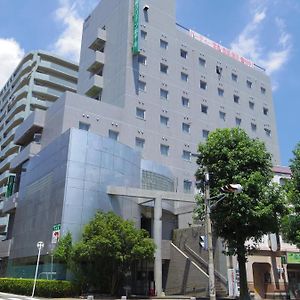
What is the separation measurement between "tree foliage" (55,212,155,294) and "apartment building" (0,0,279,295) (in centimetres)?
256

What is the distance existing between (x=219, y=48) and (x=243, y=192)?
41.4m

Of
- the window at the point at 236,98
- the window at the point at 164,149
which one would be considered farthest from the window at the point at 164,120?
the window at the point at 236,98

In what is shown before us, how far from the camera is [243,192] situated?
24984 mm

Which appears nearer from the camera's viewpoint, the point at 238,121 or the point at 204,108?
the point at 204,108

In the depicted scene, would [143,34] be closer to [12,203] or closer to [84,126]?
[84,126]

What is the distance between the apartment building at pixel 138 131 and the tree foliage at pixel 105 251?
8.40 feet

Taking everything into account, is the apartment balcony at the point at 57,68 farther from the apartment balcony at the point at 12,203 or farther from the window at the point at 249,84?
the apartment balcony at the point at 12,203

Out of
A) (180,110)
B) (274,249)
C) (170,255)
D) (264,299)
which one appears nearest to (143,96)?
(180,110)

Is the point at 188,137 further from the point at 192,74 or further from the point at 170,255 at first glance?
the point at 170,255

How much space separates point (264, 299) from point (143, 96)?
2626 centimetres

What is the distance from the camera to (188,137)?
51.6 metres

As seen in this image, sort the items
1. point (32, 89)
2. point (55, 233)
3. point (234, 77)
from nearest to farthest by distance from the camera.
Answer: point (55, 233)
point (234, 77)
point (32, 89)

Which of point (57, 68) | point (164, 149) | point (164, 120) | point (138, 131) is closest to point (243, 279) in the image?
point (138, 131)

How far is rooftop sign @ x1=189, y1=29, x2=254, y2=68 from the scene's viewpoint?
59.1 meters
